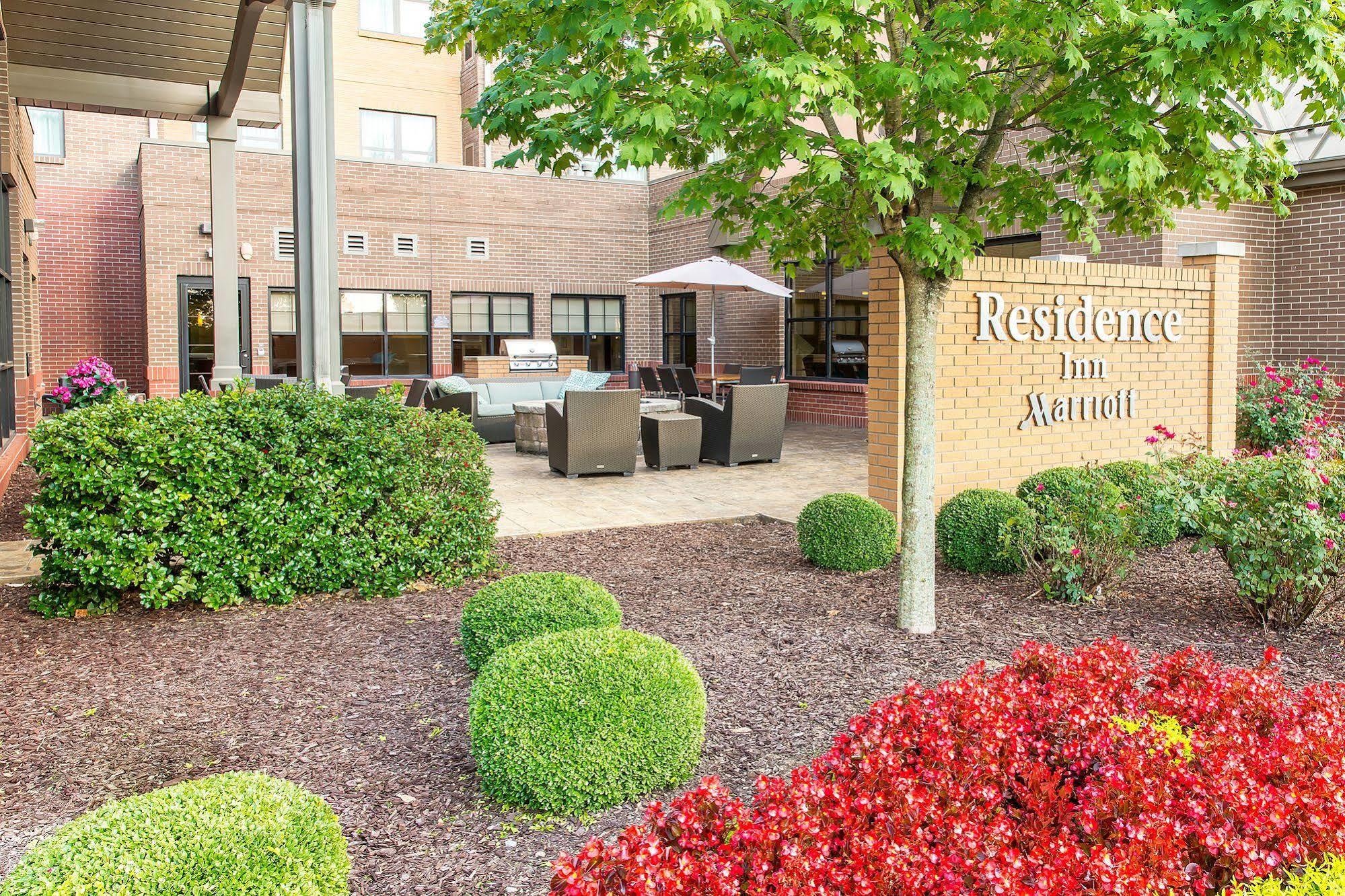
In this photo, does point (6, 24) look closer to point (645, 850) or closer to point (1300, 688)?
point (645, 850)

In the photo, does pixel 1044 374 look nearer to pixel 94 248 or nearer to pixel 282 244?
pixel 282 244

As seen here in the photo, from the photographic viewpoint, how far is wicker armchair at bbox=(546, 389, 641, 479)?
10148 millimetres

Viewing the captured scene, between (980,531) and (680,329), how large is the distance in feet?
49.3

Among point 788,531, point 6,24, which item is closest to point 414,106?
point 6,24

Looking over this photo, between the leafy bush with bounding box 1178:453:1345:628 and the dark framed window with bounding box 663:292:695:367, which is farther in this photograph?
the dark framed window with bounding box 663:292:695:367

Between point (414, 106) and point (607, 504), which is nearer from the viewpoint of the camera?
point (607, 504)

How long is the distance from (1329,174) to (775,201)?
340 inches

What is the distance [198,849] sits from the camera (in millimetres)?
2051

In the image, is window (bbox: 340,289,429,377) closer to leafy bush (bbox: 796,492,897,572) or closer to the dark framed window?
the dark framed window

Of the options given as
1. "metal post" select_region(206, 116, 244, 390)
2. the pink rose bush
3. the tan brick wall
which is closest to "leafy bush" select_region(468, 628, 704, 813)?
the tan brick wall

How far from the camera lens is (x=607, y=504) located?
880 centimetres

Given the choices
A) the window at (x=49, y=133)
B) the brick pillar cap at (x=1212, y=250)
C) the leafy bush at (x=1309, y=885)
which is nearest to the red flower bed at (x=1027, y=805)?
the leafy bush at (x=1309, y=885)

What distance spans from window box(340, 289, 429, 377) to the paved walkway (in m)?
7.19

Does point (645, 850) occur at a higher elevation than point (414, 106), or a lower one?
lower
